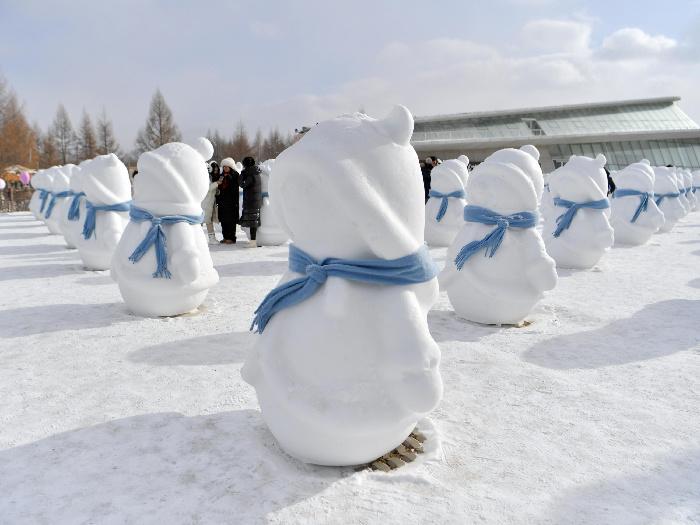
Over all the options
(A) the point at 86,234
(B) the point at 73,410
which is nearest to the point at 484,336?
(B) the point at 73,410

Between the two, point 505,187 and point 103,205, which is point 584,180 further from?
point 103,205

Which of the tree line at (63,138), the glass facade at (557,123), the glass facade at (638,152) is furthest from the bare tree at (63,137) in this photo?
the glass facade at (638,152)

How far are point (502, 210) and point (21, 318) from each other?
4628mm

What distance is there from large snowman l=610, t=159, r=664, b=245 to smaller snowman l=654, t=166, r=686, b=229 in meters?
2.32

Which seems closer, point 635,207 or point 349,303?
point 349,303

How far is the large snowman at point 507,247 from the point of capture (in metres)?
4.51

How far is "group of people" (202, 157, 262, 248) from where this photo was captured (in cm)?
994

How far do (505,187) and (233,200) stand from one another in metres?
7.08

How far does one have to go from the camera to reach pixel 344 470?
2.43m

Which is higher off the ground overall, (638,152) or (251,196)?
(638,152)

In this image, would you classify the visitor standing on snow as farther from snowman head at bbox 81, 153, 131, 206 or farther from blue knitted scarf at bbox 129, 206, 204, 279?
blue knitted scarf at bbox 129, 206, 204, 279

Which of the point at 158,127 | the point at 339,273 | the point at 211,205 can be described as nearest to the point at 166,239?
the point at 339,273

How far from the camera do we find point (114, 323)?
474 cm

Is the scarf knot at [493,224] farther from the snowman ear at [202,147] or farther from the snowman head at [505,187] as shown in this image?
the snowman ear at [202,147]
